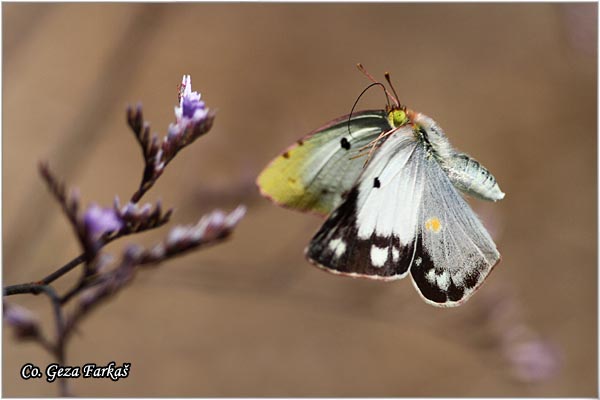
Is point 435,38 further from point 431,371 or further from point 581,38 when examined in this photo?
point 431,371

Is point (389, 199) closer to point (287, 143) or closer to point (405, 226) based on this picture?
point (405, 226)

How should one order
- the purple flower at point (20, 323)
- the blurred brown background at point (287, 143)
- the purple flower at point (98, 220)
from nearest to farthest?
the purple flower at point (98, 220) → the purple flower at point (20, 323) → the blurred brown background at point (287, 143)

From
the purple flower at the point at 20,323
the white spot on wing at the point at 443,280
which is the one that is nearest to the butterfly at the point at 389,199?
the white spot on wing at the point at 443,280

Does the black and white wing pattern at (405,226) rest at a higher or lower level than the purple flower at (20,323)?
higher

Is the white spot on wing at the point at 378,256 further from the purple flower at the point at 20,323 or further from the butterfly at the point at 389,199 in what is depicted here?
the purple flower at the point at 20,323

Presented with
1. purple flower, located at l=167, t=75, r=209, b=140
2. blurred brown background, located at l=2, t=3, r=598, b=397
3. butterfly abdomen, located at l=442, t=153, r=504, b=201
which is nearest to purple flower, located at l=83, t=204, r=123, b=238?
purple flower, located at l=167, t=75, r=209, b=140

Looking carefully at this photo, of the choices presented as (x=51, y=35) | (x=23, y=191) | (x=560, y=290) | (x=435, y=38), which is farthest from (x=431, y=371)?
(x=51, y=35)
